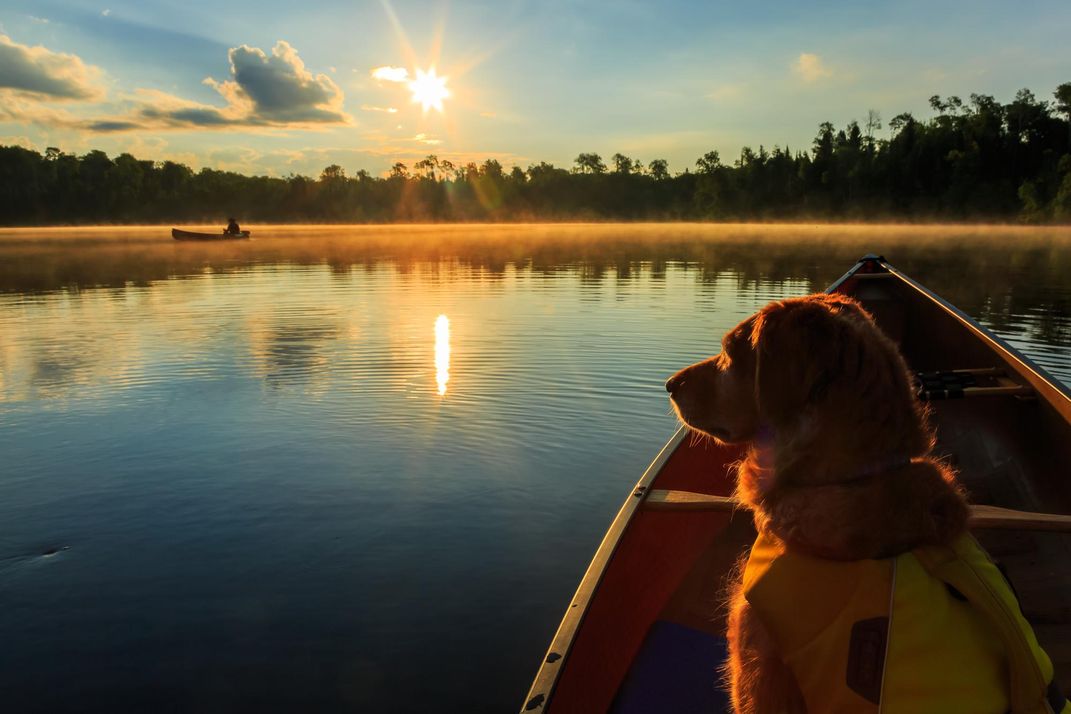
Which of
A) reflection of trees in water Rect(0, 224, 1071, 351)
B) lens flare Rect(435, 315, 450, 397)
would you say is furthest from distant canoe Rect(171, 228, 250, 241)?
lens flare Rect(435, 315, 450, 397)

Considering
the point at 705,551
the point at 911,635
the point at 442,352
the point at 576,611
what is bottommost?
the point at 442,352

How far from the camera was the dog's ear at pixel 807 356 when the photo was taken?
2359 millimetres

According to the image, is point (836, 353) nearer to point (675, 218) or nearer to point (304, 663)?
point (304, 663)

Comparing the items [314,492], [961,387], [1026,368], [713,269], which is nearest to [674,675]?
[961,387]

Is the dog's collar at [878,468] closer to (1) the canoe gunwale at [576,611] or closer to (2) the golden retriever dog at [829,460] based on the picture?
(2) the golden retriever dog at [829,460]

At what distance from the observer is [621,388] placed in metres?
11.7

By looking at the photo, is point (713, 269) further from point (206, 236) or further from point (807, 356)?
point (206, 236)

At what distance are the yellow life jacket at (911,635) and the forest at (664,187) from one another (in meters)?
106

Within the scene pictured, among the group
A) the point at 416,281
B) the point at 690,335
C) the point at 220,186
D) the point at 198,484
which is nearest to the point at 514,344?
the point at 690,335

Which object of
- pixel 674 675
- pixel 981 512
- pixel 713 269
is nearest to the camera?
pixel 981 512

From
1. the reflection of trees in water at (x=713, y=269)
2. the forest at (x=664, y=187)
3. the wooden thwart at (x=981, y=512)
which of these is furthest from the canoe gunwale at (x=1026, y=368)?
the forest at (x=664, y=187)

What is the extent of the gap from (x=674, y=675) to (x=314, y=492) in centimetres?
505

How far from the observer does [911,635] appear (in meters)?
2.05

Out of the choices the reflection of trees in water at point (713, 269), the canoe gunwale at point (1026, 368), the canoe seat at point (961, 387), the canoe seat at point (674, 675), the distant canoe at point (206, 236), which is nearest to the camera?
the canoe seat at point (674, 675)
